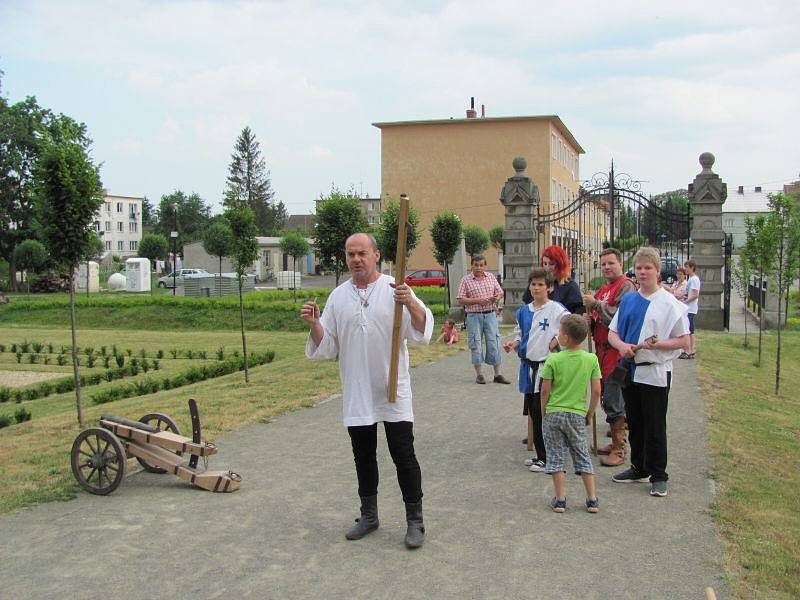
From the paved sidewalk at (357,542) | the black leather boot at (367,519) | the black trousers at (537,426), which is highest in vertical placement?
the black trousers at (537,426)

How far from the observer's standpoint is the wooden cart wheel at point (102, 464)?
6293 mm

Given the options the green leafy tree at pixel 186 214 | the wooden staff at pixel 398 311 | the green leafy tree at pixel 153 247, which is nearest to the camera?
the wooden staff at pixel 398 311

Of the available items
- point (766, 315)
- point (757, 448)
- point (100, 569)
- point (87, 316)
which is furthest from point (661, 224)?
point (87, 316)

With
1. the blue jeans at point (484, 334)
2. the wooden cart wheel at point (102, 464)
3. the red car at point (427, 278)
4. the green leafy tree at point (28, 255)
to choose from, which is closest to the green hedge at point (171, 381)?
the blue jeans at point (484, 334)

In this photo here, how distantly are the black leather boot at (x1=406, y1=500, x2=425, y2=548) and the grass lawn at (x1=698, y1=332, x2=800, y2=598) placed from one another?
175cm

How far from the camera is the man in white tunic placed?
16.8 feet

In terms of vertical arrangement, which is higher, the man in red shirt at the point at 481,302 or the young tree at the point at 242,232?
the young tree at the point at 242,232

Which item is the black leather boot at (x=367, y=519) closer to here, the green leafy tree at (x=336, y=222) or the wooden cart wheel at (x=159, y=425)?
the wooden cart wheel at (x=159, y=425)

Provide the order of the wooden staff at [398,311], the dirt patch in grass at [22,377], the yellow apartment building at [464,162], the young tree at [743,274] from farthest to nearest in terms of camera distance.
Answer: the yellow apartment building at [464,162] → the dirt patch in grass at [22,377] → the young tree at [743,274] → the wooden staff at [398,311]

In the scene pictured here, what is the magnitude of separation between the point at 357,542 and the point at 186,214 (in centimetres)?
11138

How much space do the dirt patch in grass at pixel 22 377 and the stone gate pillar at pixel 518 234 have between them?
34.3ft

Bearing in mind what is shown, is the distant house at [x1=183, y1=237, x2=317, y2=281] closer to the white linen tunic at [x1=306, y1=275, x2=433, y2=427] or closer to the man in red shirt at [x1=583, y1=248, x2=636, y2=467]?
the man in red shirt at [x1=583, y1=248, x2=636, y2=467]

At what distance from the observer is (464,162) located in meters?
57.0

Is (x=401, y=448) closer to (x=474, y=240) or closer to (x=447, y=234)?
(x=447, y=234)
